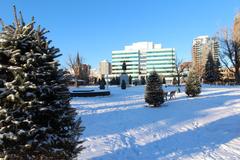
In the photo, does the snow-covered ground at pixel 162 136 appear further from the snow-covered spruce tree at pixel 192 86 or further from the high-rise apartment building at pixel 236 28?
the high-rise apartment building at pixel 236 28

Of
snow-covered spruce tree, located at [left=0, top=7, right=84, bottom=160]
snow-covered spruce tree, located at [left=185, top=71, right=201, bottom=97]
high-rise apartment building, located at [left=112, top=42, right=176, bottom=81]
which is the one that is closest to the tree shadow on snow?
snow-covered spruce tree, located at [left=0, top=7, right=84, bottom=160]

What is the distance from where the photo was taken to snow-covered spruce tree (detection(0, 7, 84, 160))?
5293mm

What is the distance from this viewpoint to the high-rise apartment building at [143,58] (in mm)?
170550

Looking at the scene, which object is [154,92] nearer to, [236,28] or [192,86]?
[192,86]

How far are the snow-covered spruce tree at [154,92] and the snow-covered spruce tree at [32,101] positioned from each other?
1567 centimetres

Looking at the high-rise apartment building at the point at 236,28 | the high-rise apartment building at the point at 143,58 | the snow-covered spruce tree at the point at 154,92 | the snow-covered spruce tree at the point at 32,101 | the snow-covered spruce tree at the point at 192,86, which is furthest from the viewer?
the high-rise apartment building at the point at 143,58

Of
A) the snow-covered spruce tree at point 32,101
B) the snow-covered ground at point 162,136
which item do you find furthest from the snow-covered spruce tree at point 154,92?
the snow-covered spruce tree at point 32,101

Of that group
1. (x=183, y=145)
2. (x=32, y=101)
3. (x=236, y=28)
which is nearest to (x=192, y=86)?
(x=183, y=145)

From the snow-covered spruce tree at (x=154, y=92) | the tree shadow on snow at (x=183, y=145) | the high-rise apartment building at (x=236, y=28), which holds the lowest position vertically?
the tree shadow on snow at (x=183, y=145)

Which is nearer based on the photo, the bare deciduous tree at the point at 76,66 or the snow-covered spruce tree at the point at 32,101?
the snow-covered spruce tree at the point at 32,101

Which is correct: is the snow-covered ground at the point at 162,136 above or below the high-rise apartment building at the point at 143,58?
below

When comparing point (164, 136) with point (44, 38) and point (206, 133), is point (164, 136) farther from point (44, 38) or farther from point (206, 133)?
point (44, 38)

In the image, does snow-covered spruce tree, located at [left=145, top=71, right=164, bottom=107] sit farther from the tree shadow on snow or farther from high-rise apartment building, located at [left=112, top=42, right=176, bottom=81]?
high-rise apartment building, located at [left=112, top=42, right=176, bottom=81]

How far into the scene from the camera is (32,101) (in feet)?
17.5
